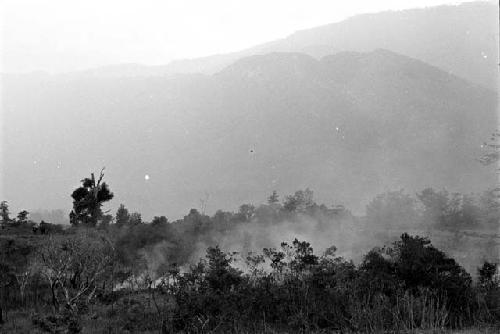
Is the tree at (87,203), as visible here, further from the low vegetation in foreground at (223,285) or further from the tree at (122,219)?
the tree at (122,219)

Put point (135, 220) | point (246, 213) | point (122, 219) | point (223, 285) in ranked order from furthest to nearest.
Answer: point (246, 213)
point (122, 219)
point (135, 220)
point (223, 285)

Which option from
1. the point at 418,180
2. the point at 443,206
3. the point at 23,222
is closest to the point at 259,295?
the point at 23,222

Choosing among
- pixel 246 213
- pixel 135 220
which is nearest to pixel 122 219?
pixel 135 220

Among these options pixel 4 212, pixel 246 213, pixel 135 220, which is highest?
pixel 4 212

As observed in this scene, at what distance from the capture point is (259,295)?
20.0 m

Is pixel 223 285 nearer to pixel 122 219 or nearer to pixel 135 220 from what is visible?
→ pixel 135 220

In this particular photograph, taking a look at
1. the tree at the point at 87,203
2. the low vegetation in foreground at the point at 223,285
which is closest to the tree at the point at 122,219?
the low vegetation in foreground at the point at 223,285

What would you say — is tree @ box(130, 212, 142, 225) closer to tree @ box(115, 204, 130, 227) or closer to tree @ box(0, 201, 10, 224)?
tree @ box(115, 204, 130, 227)

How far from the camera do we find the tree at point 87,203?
195ft

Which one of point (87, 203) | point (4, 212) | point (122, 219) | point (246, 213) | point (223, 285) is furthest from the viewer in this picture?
point (246, 213)

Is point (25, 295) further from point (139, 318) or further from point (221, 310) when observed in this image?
point (221, 310)

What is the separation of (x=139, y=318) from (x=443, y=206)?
200 feet

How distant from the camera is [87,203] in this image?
196 feet

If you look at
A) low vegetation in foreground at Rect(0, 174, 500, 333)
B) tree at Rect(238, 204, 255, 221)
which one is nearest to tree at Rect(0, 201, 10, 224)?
low vegetation in foreground at Rect(0, 174, 500, 333)
